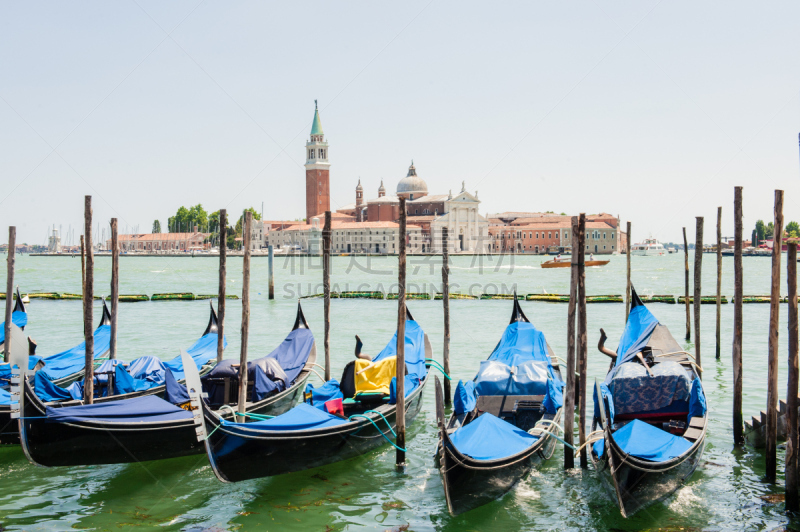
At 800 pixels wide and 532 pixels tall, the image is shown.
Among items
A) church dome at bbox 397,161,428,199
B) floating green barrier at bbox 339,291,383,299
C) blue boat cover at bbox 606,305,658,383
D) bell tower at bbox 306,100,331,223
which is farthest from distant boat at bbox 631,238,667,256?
blue boat cover at bbox 606,305,658,383

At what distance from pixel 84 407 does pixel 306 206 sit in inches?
2659

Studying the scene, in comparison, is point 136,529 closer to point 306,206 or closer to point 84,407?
point 84,407

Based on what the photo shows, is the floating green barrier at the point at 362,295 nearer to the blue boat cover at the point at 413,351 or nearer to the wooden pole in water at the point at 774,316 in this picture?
the blue boat cover at the point at 413,351

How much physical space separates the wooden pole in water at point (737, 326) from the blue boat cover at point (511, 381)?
Result: 4.42 ft

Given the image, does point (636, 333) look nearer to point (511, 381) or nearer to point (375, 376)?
point (511, 381)

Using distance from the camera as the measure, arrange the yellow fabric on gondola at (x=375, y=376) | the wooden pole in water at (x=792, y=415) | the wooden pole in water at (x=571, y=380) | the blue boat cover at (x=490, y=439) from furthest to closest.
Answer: the yellow fabric on gondola at (x=375, y=376), the wooden pole in water at (x=571, y=380), the blue boat cover at (x=490, y=439), the wooden pole in water at (x=792, y=415)

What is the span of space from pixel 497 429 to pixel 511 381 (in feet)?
3.31

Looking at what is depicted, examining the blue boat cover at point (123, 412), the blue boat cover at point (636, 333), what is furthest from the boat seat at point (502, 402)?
the blue boat cover at point (123, 412)

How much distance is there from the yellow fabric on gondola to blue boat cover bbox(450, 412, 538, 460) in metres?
1.17


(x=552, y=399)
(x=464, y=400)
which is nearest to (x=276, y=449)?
(x=464, y=400)

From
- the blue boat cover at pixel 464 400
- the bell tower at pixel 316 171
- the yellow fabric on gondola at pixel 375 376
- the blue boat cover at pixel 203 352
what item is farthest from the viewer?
the bell tower at pixel 316 171

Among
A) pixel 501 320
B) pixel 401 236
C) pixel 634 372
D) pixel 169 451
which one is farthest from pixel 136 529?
pixel 501 320

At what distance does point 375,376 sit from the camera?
5.38 metres

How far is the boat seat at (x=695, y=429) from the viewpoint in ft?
13.8
